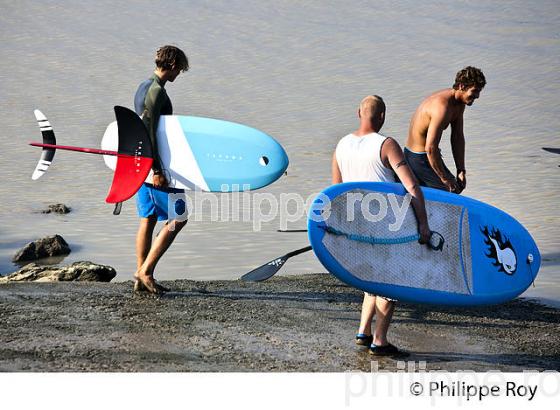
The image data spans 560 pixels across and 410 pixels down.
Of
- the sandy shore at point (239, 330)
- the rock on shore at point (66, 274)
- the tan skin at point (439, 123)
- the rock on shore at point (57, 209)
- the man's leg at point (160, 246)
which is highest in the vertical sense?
the tan skin at point (439, 123)

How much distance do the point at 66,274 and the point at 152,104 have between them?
163 cm

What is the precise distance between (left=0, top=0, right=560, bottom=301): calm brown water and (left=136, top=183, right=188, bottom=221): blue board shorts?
5.39 ft

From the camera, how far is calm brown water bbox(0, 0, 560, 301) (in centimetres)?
1061

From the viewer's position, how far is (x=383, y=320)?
6.08m

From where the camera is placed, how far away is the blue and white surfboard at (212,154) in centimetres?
762

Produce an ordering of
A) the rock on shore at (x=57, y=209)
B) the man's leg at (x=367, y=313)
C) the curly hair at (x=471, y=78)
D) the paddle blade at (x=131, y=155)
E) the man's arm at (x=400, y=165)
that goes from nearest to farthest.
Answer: the man's arm at (x=400, y=165), the man's leg at (x=367, y=313), the curly hair at (x=471, y=78), the paddle blade at (x=131, y=155), the rock on shore at (x=57, y=209)

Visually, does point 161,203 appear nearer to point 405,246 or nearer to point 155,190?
point 155,190

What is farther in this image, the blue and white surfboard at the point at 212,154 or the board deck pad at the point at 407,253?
the blue and white surfboard at the point at 212,154

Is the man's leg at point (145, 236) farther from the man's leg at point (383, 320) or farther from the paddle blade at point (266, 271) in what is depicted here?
the man's leg at point (383, 320)

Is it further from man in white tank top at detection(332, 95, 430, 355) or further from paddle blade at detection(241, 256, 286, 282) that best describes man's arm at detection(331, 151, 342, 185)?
paddle blade at detection(241, 256, 286, 282)

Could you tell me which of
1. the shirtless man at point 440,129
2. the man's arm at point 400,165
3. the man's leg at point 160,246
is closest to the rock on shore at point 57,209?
the man's leg at point 160,246

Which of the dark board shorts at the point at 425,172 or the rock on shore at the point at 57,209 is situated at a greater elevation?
the dark board shorts at the point at 425,172

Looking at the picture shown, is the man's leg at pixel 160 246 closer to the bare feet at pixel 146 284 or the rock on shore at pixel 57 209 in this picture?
the bare feet at pixel 146 284

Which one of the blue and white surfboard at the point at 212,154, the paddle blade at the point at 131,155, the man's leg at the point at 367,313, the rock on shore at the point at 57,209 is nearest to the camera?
the man's leg at the point at 367,313
